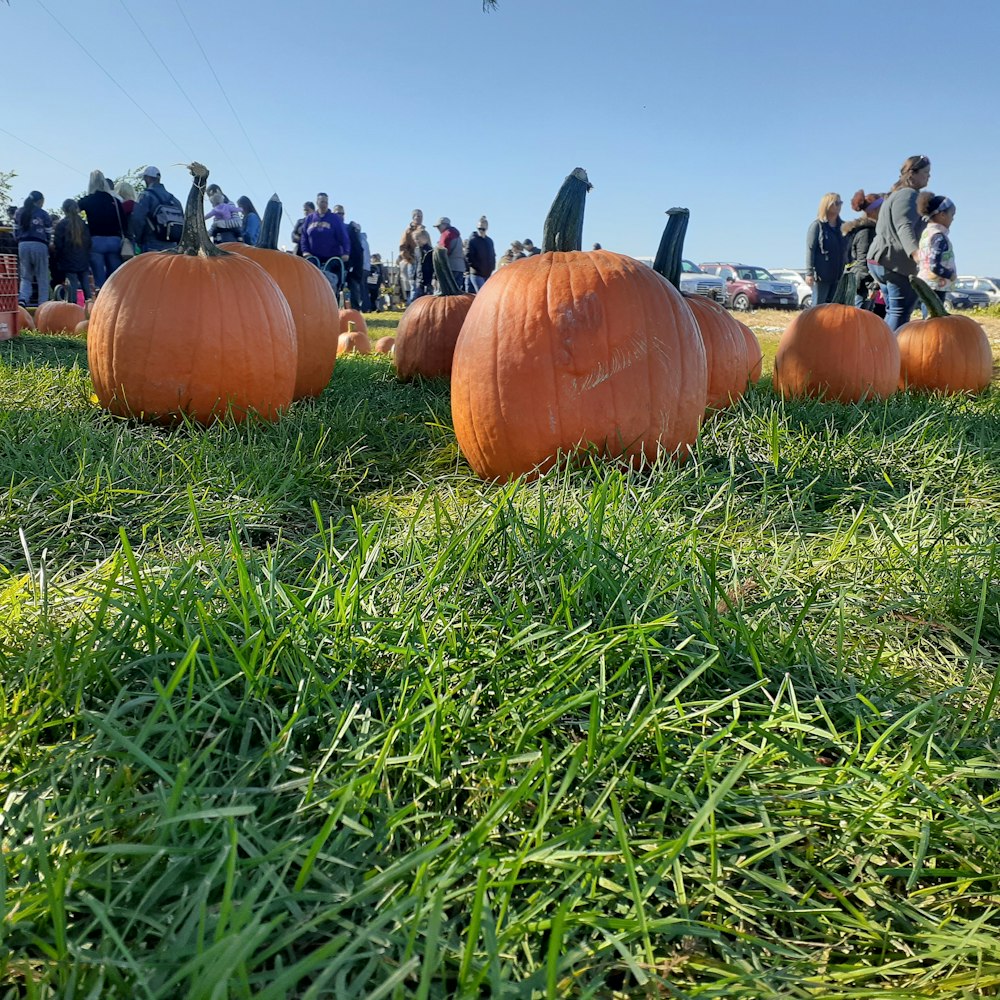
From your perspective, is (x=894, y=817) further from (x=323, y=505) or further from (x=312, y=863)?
Answer: (x=323, y=505)

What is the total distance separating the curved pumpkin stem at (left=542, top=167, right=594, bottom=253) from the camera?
9.23ft

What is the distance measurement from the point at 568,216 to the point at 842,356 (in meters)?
2.12

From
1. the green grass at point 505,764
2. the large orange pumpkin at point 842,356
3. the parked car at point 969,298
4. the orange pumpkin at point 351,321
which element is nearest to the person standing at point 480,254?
the orange pumpkin at point 351,321

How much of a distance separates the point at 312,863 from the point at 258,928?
0.14 metres

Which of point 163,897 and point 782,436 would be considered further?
point 782,436

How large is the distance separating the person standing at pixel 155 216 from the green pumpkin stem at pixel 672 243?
6702mm

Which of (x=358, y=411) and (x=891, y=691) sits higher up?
(x=358, y=411)

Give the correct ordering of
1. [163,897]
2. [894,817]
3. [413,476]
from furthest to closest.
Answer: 1. [413,476]
2. [894,817]
3. [163,897]

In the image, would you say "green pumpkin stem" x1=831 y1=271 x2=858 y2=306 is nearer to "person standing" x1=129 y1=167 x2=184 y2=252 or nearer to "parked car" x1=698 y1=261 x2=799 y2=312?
"person standing" x1=129 y1=167 x2=184 y2=252

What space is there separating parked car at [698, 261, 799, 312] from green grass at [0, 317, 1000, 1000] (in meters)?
23.2

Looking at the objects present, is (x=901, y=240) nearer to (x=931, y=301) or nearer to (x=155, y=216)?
(x=931, y=301)

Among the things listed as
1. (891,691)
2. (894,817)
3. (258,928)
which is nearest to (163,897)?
(258,928)

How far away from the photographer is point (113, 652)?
4.17 ft

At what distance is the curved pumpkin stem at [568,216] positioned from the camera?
281 centimetres
